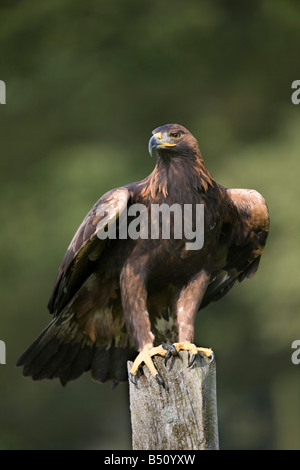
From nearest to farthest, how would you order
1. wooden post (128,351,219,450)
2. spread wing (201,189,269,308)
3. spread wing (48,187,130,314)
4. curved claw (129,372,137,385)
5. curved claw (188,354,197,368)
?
wooden post (128,351,219,450), curved claw (188,354,197,368), curved claw (129,372,137,385), spread wing (48,187,130,314), spread wing (201,189,269,308)

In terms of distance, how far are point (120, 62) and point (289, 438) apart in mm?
4547

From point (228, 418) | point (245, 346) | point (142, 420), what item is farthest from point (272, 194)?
point (142, 420)

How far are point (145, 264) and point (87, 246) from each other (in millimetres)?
278

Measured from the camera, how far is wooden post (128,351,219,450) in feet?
10.5

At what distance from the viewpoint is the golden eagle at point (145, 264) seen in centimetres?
387

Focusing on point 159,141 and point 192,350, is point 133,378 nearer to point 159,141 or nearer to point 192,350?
point 192,350

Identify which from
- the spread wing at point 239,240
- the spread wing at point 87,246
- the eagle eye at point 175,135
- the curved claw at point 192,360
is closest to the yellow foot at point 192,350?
the curved claw at point 192,360

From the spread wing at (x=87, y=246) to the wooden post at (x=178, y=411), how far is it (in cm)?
77

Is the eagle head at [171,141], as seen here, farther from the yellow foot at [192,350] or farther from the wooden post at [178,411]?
the wooden post at [178,411]

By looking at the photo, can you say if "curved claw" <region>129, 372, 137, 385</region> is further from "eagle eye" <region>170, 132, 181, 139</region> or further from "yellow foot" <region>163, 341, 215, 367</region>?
"eagle eye" <region>170, 132, 181, 139</region>

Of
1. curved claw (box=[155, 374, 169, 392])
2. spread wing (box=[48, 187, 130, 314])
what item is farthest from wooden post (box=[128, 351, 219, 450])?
spread wing (box=[48, 187, 130, 314])

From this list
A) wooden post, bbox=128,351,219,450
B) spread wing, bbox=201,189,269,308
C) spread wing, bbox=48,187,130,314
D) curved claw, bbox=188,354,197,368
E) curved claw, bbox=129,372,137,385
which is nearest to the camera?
wooden post, bbox=128,351,219,450

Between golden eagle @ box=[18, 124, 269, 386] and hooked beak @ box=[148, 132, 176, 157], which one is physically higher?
hooked beak @ box=[148, 132, 176, 157]

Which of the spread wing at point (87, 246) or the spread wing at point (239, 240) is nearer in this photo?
the spread wing at point (87, 246)
